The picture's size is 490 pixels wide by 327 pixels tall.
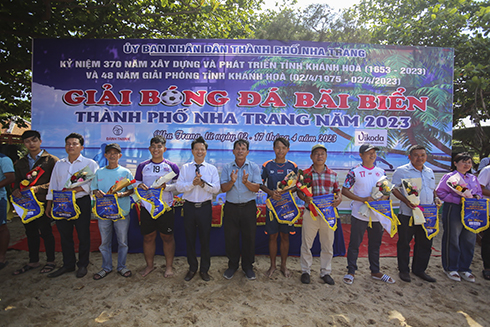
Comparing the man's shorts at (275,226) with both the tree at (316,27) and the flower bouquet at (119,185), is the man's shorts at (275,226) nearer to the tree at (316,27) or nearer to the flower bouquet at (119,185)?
the flower bouquet at (119,185)

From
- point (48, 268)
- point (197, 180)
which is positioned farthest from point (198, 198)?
point (48, 268)

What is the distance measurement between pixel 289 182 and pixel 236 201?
2.36 feet

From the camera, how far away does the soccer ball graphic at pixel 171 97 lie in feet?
17.1

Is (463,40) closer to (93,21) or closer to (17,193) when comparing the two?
(93,21)

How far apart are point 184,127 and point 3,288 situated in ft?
11.6

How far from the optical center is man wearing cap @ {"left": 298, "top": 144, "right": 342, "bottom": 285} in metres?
3.23

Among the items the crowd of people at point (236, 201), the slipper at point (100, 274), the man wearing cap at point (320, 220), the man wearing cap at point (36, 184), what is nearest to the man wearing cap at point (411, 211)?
the crowd of people at point (236, 201)

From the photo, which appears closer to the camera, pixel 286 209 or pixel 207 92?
pixel 286 209

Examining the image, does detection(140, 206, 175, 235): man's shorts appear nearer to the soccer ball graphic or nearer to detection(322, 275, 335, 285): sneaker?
detection(322, 275, 335, 285): sneaker

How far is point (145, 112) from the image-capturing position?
5227 mm

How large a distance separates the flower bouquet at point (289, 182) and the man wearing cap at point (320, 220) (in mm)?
202

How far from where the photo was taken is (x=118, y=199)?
10.7ft

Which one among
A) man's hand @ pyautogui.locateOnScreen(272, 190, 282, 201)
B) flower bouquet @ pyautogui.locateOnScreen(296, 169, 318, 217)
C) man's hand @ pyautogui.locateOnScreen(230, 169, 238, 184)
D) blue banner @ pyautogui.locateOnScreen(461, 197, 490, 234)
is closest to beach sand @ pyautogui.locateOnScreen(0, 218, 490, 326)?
blue banner @ pyautogui.locateOnScreen(461, 197, 490, 234)

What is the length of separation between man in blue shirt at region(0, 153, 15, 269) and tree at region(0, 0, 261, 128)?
105 inches
